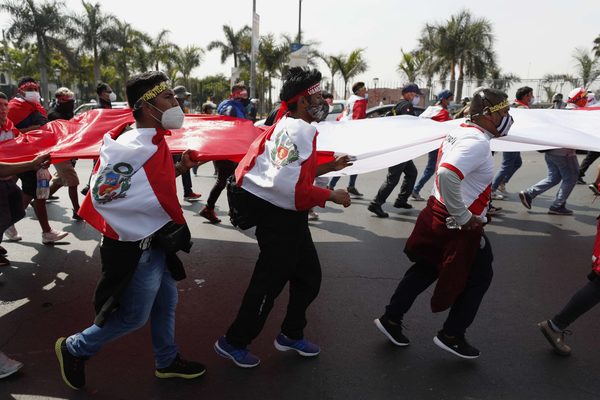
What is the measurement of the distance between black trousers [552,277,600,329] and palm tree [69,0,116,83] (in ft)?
118

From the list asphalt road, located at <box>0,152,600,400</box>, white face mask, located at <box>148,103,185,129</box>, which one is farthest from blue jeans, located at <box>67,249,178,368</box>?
white face mask, located at <box>148,103,185,129</box>

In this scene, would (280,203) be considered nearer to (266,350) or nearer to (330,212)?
(266,350)

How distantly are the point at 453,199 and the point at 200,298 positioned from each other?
2.39m

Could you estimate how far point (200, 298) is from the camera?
414 cm

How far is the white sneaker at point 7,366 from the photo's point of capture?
2.90 metres

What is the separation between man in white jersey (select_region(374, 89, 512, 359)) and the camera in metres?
2.83

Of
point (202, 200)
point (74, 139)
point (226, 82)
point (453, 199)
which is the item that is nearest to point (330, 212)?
point (202, 200)

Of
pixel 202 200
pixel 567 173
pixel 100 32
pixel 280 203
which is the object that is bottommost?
pixel 202 200

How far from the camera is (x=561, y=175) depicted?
716 centimetres

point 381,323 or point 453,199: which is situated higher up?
→ point 453,199

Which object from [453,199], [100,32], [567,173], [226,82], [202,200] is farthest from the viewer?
[226,82]

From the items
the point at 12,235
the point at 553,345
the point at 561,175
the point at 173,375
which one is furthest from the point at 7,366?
the point at 561,175

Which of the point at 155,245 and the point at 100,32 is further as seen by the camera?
the point at 100,32

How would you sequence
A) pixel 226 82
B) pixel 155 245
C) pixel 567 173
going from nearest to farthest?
pixel 155 245, pixel 567 173, pixel 226 82
